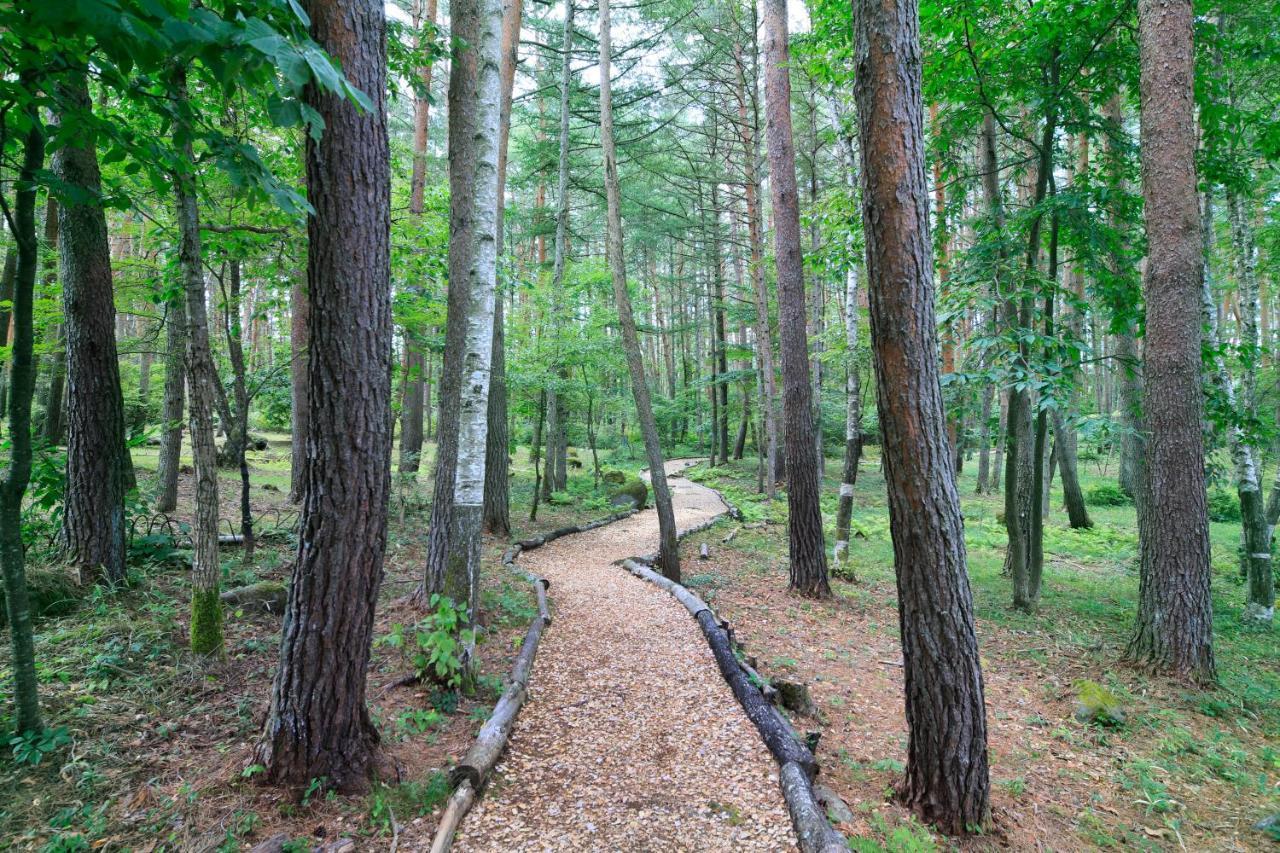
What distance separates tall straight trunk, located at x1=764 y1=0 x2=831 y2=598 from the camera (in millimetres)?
7496

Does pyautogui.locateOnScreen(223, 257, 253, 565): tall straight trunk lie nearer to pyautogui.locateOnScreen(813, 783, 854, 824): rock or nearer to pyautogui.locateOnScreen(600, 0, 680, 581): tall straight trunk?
pyautogui.locateOnScreen(600, 0, 680, 581): tall straight trunk

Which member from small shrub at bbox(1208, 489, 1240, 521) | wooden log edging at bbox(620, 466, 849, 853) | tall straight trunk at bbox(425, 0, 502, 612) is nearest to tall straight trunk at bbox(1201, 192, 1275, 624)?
wooden log edging at bbox(620, 466, 849, 853)

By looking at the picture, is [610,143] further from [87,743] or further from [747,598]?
[87,743]

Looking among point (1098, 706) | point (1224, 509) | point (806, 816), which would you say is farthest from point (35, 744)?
point (1224, 509)

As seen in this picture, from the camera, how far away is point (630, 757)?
145 inches

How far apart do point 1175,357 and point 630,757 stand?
19.4 ft

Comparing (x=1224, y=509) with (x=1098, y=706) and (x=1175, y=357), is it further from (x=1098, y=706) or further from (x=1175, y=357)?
(x=1098, y=706)

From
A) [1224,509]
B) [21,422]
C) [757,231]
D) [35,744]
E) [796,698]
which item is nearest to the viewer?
[21,422]

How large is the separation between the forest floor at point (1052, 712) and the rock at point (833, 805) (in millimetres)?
62

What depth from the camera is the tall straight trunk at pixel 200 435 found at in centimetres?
376

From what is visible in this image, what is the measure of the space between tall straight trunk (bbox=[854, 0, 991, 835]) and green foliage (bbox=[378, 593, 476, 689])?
9.56 ft

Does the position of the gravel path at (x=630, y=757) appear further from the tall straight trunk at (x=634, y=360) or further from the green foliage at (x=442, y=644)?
the tall straight trunk at (x=634, y=360)

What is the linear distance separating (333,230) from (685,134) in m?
20.0

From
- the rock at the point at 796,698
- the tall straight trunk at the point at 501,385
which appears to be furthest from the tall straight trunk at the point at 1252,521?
the tall straight trunk at the point at 501,385
